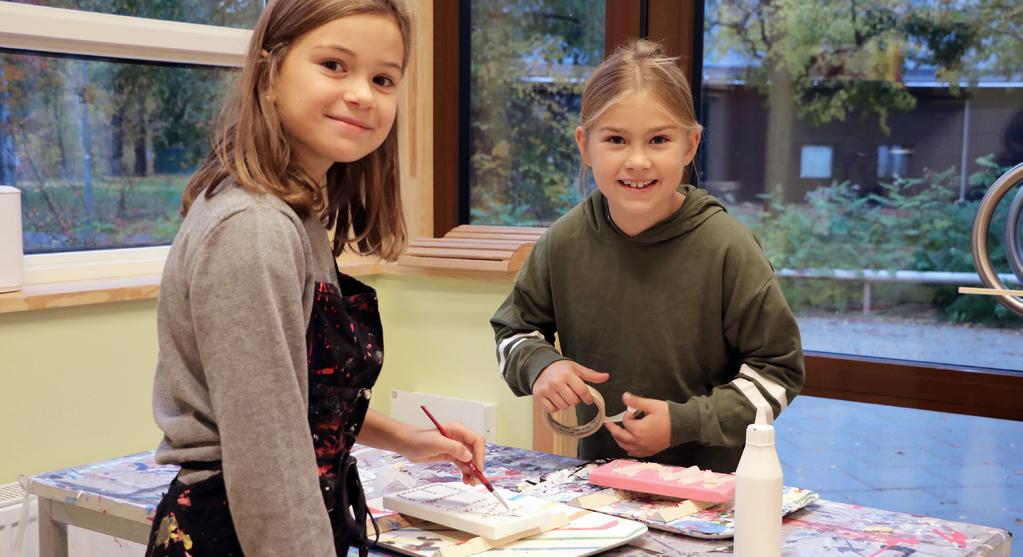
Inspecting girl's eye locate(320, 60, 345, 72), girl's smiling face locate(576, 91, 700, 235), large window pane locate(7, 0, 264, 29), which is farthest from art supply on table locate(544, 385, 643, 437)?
large window pane locate(7, 0, 264, 29)

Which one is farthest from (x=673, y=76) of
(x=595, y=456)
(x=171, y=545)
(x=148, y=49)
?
(x=148, y=49)

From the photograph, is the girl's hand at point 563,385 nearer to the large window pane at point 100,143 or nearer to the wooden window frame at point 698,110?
the wooden window frame at point 698,110

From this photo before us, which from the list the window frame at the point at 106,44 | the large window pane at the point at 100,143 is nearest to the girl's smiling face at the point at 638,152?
the window frame at the point at 106,44

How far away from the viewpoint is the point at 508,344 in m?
1.67

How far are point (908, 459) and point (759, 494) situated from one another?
56.9 inches

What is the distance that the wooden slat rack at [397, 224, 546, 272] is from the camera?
2.46m

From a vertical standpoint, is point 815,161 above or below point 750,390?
above

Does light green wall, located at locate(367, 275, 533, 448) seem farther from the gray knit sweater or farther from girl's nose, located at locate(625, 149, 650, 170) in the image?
the gray knit sweater

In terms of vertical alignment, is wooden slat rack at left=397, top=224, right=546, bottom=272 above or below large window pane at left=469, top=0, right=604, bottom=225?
below

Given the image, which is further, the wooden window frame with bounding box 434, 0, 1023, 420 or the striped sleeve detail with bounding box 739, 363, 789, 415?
the wooden window frame with bounding box 434, 0, 1023, 420

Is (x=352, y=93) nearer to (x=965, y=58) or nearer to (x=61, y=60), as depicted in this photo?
(x=61, y=60)

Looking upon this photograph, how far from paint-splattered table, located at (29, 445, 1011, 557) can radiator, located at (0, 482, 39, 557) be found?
0.45 metres

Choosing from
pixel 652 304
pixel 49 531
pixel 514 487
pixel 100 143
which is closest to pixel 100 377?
pixel 100 143

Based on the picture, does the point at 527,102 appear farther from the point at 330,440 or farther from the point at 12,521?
the point at 330,440
